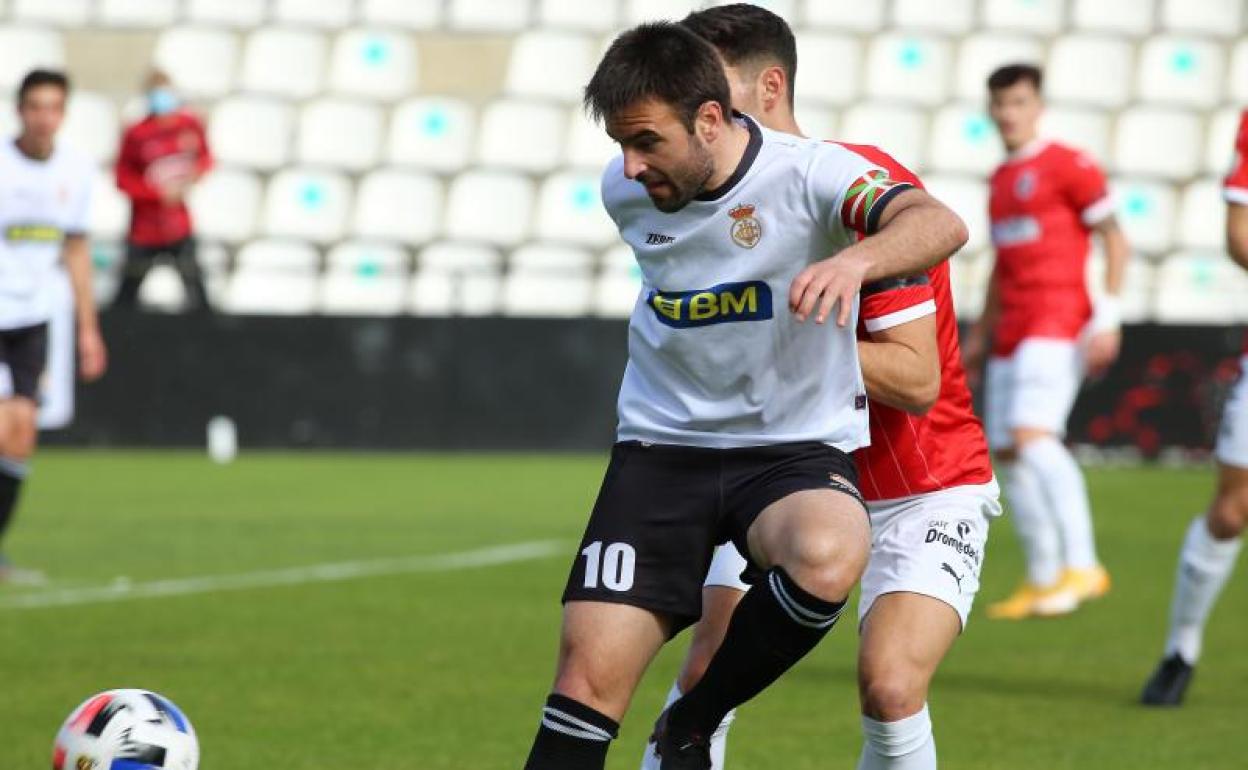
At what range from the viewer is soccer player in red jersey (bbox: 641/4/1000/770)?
4699 millimetres

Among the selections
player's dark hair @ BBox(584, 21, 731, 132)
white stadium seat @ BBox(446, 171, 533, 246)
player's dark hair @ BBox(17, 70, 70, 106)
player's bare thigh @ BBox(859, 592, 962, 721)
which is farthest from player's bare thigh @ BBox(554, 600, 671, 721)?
white stadium seat @ BBox(446, 171, 533, 246)

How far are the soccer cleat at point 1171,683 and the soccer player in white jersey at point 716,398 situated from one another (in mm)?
3031

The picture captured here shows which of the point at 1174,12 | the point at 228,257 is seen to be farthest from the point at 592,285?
the point at 1174,12

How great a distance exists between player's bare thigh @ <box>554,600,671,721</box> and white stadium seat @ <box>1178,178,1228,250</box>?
16.2 metres

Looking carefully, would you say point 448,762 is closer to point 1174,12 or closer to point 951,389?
point 951,389

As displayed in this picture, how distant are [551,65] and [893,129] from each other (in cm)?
351

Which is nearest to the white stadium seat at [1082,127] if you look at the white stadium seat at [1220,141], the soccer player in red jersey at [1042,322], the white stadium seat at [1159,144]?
the white stadium seat at [1159,144]

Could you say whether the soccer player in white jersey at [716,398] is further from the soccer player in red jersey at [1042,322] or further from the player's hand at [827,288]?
the soccer player in red jersey at [1042,322]

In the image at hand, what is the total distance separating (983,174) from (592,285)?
12.2 ft

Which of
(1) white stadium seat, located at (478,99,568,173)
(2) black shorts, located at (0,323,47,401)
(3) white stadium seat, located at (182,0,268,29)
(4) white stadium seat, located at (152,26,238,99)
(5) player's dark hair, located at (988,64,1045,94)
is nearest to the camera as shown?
(5) player's dark hair, located at (988,64,1045,94)

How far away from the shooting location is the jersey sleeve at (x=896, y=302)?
4.68 metres

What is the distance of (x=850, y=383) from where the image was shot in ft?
15.4

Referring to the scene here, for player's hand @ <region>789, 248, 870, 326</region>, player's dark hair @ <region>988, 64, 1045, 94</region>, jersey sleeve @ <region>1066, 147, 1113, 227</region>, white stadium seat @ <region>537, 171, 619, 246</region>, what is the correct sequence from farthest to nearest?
1. white stadium seat @ <region>537, 171, 619, 246</region>
2. jersey sleeve @ <region>1066, 147, 1113, 227</region>
3. player's dark hair @ <region>988, 64, 1045, 94</region>
4. player's hand @ <region>789, 248, 870, 326</region>

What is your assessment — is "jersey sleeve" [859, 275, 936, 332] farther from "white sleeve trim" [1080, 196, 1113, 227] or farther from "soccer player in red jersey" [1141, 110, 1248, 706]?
"white sleeve trim" [1080, 196, 1113, 227]
